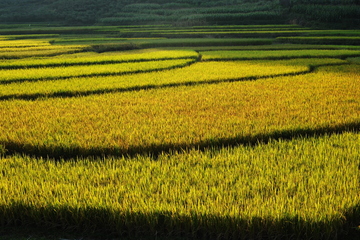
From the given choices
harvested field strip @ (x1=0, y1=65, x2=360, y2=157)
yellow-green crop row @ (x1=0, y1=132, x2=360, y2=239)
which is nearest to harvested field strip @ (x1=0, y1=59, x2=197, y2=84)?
harvested field strip @ (x1=0, y1=65, x2=360, y2=157)

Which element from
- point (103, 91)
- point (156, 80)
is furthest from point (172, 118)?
point (156, 80)

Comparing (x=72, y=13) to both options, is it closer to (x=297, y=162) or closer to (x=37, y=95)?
(x=37, y=95)

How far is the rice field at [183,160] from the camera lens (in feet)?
9.24

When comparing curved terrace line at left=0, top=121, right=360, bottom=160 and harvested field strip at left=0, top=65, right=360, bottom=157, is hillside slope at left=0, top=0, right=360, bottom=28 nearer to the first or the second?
harvested field strip at left=0, top=65, right=360, bottom=157

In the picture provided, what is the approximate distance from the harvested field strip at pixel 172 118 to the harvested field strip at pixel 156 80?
718mm

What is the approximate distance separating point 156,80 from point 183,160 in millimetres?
5414

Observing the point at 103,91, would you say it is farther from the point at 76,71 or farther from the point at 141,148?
the point at 141,148

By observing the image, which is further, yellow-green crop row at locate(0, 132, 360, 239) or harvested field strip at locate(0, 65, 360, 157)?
harvested field strip at locate(0, 65, 360, 157)

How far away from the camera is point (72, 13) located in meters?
48.7

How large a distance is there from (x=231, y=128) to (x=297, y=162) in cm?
128

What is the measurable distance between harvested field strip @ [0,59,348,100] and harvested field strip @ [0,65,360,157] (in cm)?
72

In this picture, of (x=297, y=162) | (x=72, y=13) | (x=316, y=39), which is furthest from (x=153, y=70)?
(x=72, y=13)

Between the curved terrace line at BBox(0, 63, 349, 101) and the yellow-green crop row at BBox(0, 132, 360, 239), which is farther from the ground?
the yellow-green crop row at BBox(0, 132, 360, 239)

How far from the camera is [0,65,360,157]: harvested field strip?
454cm
